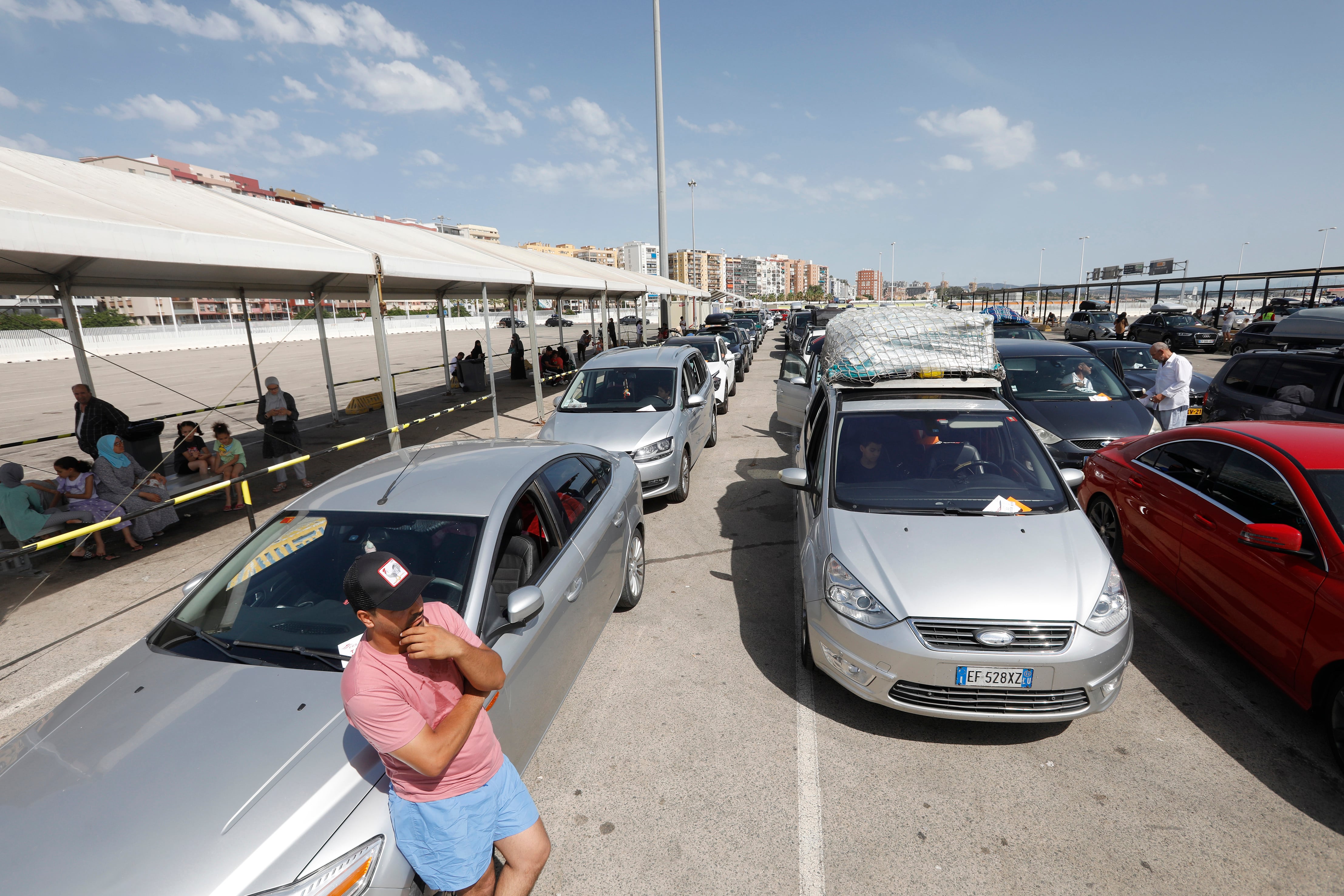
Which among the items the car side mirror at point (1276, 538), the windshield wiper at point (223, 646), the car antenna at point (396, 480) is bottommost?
the windshield wiper at point (223, 646)

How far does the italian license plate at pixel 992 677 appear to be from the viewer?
3178 millimetres

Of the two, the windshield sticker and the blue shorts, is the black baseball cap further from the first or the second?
the windshield sticker

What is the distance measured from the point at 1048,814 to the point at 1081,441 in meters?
5.46

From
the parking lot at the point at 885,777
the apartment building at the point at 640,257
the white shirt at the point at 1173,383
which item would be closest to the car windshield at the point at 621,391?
the parking lot at the point at 885,777

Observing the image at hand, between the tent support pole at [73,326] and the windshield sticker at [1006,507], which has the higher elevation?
the tent support pole at [73,326]

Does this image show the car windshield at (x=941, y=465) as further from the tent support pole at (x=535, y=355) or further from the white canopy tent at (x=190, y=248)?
the tent support pole at (x=535, y=355)

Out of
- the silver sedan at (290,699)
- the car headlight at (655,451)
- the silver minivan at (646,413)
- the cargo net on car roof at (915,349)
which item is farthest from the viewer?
the silver minivan at (646,413)

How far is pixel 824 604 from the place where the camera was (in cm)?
360

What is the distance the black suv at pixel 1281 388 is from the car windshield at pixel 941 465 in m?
4.20

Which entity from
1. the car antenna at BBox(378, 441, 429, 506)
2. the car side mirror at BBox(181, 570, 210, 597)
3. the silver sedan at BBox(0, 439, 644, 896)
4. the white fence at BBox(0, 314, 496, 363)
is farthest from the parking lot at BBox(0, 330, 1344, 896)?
the white fence at BBox(0, 314, 496, 363)

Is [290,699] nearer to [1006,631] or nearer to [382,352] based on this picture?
[1006,631]

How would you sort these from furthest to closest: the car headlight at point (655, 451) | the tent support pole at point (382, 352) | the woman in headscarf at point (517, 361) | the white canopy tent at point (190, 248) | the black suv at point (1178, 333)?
1. the black suv at point (1178, 333)
2. the woman in headscarf at point (517, 361)
3. the tent support pole at point (382, 352)
4. the car headlight at point (655, 451)
5. the white canopy tent at point (190, 248)

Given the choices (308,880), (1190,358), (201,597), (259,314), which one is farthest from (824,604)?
(259,314)

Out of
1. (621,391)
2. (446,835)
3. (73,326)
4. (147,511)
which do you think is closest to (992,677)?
(446,835)
